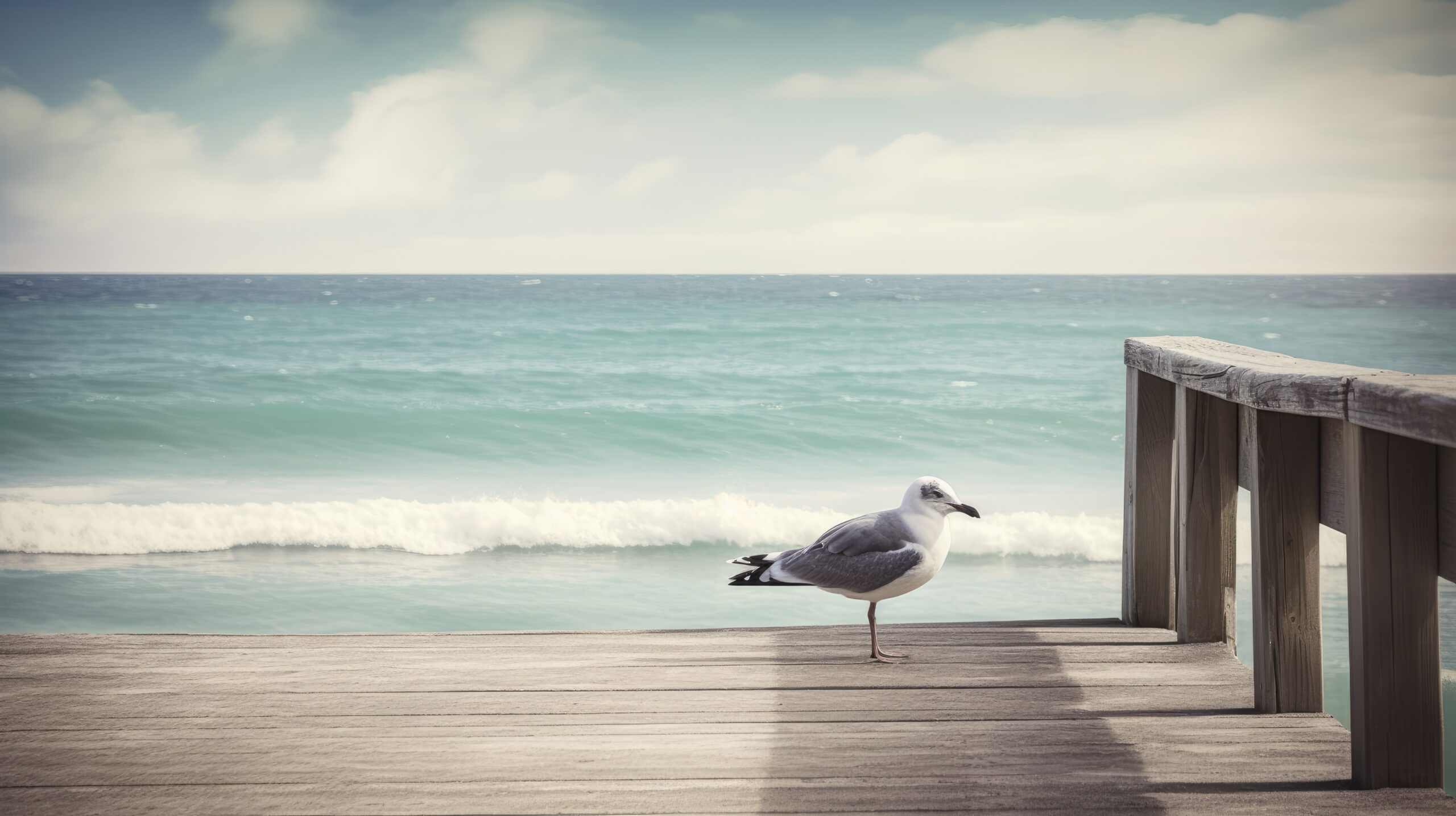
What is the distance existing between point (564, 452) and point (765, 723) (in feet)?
35.4

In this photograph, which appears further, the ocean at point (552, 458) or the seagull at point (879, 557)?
the ocean at point (552, 458)

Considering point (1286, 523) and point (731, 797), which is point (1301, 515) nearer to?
point (1286, 523)

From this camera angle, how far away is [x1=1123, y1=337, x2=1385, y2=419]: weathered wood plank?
1.68 meters

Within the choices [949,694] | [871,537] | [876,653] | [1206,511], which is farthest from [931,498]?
[1206,511]

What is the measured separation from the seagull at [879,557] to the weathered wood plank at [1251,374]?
666 millimetres

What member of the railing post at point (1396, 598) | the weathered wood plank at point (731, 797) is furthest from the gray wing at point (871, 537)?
the railing post at point (1396, 598)

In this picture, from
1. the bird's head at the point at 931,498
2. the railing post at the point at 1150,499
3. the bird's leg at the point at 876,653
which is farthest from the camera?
the railing post at the point at 1150,499

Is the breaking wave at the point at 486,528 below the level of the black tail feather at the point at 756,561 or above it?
below

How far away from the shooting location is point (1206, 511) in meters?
2.56

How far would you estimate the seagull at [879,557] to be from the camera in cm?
271

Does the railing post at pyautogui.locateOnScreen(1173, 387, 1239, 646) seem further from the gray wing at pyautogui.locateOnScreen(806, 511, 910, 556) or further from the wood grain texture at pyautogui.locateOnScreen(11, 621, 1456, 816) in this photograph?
the gray wing at pyautogui.locateOnScreen(806, 511, 910, 556)

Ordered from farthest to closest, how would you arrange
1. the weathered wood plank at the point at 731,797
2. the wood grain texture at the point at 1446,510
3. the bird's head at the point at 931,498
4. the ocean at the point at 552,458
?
the ocean at the point at 552,458
the bird's head at the point at 931,498
the weathered wood plank at the point at 731,797
the wood grain texture at the point at 1446,510

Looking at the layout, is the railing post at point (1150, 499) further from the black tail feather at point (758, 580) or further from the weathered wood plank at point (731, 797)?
the weathered wood plank at point (731, 797)

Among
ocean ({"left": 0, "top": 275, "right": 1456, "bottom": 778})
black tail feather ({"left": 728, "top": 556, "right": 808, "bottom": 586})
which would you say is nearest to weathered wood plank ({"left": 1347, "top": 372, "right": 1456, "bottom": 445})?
black tail feather ({"left": 728, "top": 556, "right": 808, "bottom": 586})
